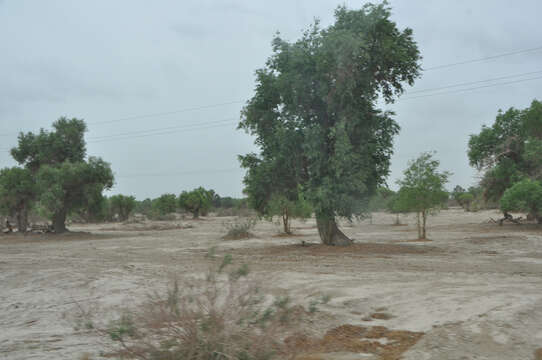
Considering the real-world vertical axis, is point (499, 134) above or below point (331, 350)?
above

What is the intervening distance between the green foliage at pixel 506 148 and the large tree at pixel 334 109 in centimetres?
1922

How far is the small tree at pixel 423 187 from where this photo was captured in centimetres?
2417

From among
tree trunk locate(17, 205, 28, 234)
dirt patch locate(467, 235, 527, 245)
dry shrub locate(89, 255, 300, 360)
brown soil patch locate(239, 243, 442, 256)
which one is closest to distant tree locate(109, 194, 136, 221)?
tree trunk locate(17, 205, 28, 234)

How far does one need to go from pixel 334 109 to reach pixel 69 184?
77.9ft

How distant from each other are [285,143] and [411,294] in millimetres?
12091

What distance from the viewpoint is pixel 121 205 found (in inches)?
2835

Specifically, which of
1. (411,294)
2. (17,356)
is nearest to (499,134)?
(411,294)

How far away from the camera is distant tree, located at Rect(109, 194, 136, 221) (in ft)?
234

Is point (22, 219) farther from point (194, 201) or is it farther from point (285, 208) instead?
point (194, 201)

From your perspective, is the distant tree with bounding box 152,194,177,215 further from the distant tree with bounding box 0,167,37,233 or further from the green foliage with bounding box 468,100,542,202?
the green foliage with bounding box 468,100,542,202

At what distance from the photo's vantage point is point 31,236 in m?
35.1

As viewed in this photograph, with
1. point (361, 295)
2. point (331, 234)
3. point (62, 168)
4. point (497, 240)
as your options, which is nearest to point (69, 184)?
point (62, 168)

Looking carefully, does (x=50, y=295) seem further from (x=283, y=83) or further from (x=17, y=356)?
(x=283, y=83)

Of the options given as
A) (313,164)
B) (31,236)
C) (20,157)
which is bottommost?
(31,236)
